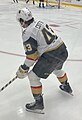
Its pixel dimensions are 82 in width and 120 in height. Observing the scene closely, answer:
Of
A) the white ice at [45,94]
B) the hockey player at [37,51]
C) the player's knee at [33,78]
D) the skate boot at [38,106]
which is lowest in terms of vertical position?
the white ice at [45,94]

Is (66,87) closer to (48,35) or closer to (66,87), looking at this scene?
(66,87)

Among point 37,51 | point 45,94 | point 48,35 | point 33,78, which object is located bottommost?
point 45,94

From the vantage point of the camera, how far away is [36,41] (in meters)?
1.94

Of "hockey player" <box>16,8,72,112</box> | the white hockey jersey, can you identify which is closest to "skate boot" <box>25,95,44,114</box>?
"hockey player" <box>16,8,72,112</box>

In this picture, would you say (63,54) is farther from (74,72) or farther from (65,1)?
(65,1)

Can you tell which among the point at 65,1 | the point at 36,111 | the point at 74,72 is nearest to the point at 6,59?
the point at 74,72

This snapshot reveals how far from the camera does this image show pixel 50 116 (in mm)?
2043

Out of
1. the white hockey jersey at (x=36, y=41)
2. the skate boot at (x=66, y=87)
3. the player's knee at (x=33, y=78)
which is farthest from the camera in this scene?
the skate boot at (x=66, y=87)

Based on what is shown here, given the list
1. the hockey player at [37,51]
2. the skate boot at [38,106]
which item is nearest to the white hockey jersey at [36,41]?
the hockey player at [37,51]

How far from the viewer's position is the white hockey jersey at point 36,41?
6.31 feet

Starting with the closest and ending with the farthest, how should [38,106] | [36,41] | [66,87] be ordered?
[36,41] → [38,106] → [66,87]

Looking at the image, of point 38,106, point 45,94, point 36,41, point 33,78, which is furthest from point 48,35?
point 45,94

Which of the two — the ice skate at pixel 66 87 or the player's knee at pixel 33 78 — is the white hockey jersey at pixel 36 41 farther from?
the ice skate at pixel 66 87

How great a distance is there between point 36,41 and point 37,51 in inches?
3.8
